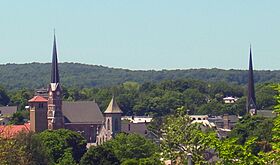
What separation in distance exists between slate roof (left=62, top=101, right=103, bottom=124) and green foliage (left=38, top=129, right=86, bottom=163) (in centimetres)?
2876

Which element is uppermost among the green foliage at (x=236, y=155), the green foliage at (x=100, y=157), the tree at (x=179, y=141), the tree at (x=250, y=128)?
the green foliage at (x=236, y=155)

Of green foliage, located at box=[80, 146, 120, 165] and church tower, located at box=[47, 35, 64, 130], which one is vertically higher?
church tower, located at box=[47, 35, 64, 130]

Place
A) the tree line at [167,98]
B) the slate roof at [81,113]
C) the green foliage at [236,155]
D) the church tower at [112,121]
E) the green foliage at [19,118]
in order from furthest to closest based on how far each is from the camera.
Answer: the tree line at [167,98]
the green foliage at [19,118]
the slate roof at [81,113]
the church tower at [112,121]
the green foliage at [236,155]

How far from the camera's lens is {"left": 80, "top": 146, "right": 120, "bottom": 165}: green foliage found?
207 feet

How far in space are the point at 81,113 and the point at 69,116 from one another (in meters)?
1.68

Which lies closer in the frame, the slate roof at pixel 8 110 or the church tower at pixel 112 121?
the church tower at pixel 112 121

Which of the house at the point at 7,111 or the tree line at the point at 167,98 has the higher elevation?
the tree line at the point at 167,98

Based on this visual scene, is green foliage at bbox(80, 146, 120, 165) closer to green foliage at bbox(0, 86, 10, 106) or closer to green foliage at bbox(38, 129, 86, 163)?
green foliage at bbox(38, 129, 86, 163)

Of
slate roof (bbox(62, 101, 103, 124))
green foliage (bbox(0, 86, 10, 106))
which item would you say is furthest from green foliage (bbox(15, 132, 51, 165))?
green foliage (bbox(0, 86, 10, 106))

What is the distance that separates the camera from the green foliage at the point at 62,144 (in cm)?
7444

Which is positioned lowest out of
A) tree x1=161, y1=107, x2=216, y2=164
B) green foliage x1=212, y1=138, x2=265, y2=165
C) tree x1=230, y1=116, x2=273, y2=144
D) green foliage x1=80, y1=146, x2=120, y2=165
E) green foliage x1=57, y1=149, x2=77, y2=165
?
green foliage x1=57, y1=149, x2=77, y2=165

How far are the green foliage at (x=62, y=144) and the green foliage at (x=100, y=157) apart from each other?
6.43 m

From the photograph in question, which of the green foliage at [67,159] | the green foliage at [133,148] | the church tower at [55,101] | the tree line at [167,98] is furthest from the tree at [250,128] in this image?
the tree line at [167,98]

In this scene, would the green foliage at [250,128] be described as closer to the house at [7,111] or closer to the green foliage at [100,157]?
the green foliage at [100,157]
